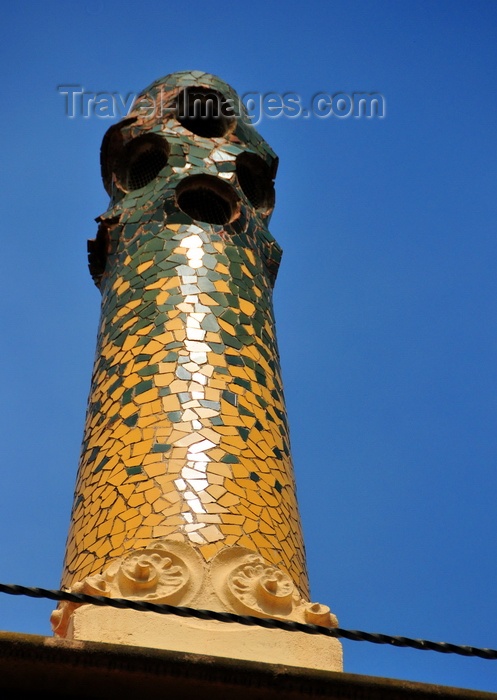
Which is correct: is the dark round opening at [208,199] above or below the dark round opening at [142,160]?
below

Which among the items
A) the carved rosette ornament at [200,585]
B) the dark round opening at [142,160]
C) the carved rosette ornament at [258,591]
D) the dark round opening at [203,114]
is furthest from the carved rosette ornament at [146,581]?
the dark round opening at [203,114]

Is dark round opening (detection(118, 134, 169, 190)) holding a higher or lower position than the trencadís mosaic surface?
higher

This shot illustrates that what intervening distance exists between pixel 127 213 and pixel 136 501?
251 cm

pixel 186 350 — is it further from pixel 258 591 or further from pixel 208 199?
pixel 258 591

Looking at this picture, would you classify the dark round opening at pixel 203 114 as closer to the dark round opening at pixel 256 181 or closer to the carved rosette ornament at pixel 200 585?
the dark round opening at pixel 256 181

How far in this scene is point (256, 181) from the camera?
26.9ft

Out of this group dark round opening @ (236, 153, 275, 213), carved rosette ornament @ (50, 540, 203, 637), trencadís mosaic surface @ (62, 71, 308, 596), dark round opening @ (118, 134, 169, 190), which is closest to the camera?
carved rosette ornament @ (50, 540, 203, 637)

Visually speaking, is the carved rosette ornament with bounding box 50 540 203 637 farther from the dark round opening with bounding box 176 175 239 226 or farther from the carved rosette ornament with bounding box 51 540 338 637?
the dark round opening with bounding box 176 175 239 226

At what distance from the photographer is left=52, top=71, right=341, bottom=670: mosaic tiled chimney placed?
5.09 m

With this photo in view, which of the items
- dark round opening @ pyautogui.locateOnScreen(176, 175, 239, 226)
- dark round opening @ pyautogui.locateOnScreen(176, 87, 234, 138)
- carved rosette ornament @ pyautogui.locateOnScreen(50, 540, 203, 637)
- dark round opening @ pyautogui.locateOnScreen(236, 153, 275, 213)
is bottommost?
carved rosette ornament @ pyautogui.locateOnScreen(50, 540, 203, 637)

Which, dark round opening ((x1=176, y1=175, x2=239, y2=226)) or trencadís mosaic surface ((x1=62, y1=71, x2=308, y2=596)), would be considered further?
dark round opening ((x1=176, y1=175, x2=239, y2=226))

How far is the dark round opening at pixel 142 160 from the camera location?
26.1 feet

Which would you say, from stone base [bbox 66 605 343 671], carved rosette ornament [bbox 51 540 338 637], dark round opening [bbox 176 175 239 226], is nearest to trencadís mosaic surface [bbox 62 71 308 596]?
dark round opening [bbox 176 175 239 226]

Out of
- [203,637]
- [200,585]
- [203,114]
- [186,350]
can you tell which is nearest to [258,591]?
[200,585]
